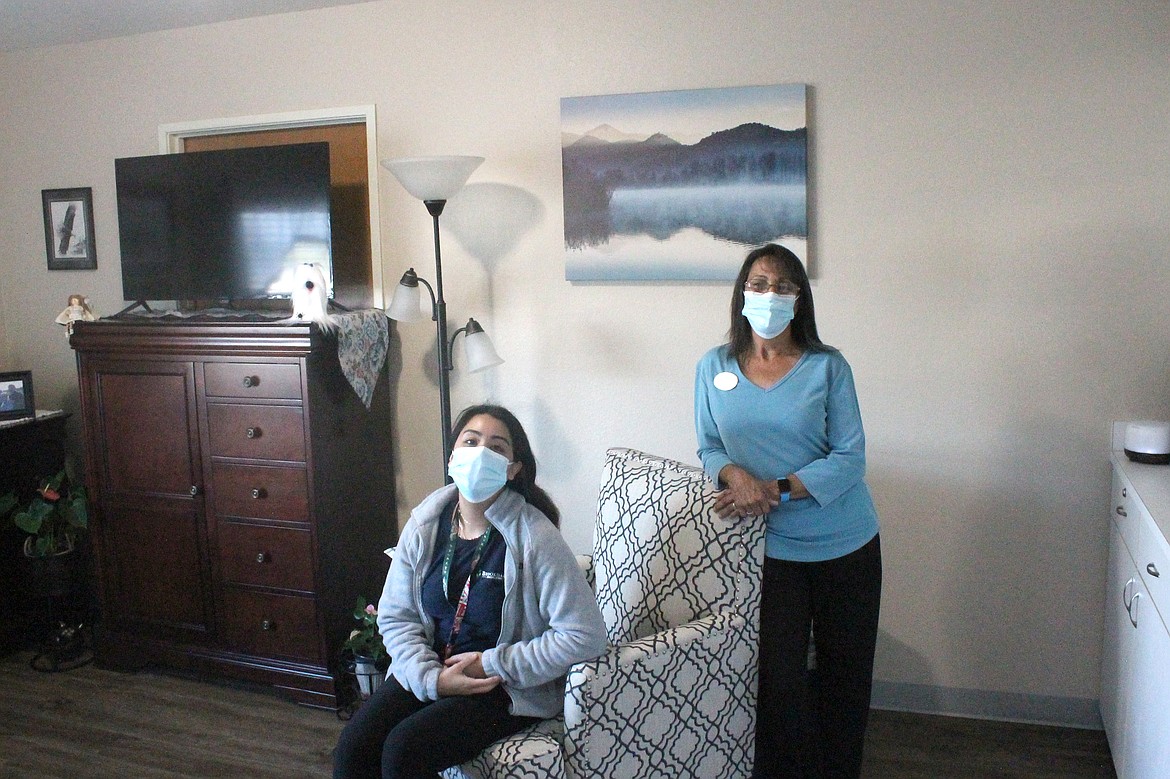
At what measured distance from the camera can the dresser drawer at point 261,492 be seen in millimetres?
2932

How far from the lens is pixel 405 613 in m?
1.99

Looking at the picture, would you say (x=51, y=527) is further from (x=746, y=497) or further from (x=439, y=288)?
(x=746, y=497)

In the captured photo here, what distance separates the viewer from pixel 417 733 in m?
1.78

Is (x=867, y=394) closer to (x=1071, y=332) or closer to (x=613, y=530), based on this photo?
(x=1071, y=332)

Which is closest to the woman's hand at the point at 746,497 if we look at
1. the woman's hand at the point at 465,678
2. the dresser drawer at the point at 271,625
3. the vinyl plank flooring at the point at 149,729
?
the woman's hand at the point at 465,678

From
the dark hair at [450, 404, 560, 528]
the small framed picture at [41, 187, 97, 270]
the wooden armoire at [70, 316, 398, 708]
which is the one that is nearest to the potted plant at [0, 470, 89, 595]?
the wooden armoire at [70, 316, 398, 708]

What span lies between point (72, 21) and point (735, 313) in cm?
262

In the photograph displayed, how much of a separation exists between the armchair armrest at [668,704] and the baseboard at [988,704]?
924mm

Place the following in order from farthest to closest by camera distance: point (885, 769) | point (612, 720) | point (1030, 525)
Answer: point (1030, 525)
point (885, 769)
point (612, 720)

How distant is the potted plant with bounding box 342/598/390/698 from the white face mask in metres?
1.06

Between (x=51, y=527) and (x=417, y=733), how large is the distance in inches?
87.1

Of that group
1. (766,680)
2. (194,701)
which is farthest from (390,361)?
(766,680)

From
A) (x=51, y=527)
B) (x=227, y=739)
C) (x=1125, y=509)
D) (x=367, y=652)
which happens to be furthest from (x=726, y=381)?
(x=51, y=527)

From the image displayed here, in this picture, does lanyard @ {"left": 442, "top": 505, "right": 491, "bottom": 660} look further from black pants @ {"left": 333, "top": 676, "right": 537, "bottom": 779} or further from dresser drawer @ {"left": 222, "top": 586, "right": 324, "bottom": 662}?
dresser drawer @ {"left": 222, "top": 586, "right": 324, "bottom": 662}
